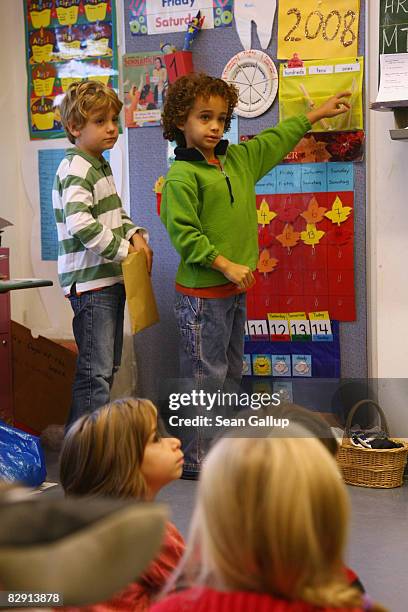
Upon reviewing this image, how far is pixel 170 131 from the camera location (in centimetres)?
316

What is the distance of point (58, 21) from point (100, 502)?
134 inches

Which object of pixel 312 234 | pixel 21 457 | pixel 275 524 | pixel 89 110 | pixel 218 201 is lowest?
pixel 21 457

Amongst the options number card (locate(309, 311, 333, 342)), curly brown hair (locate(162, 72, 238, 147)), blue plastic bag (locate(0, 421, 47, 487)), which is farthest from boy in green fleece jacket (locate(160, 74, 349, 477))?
blue plastic bag (locate(0, 421, 47, 487))

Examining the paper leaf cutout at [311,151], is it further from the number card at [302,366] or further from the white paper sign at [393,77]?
the number card at [302,366]

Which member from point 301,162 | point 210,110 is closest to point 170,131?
point 210,110

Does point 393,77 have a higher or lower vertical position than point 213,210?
higher

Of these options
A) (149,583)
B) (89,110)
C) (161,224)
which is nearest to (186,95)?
(89,110)

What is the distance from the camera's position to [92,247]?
10.0 ft

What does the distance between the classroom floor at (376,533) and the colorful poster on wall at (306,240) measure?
28.9 inches

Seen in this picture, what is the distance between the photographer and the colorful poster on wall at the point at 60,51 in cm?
363

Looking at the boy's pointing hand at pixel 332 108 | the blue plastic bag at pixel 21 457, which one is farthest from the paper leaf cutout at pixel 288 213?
the blue plastic bag at pixel 21 457

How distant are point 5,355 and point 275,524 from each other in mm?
2768

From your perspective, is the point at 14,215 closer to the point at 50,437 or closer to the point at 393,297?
the point at 50,437

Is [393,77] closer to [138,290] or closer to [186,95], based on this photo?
[186,95]
